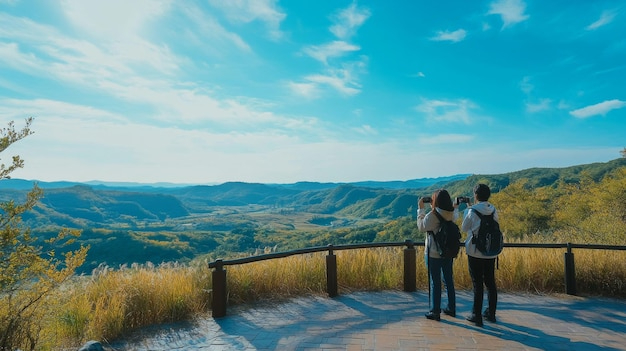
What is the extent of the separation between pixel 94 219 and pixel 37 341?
15559 centimetres

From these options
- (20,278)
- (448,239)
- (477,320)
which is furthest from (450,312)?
(20,278)

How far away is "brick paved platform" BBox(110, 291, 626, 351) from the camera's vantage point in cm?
378

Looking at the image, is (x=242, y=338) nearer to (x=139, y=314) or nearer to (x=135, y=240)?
(x=139, y=314)

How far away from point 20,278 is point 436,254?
4.42 metres

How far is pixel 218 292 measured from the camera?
4801mm

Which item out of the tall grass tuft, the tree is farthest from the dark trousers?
the tree

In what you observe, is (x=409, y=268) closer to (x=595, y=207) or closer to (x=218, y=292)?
(x=218, y=292)

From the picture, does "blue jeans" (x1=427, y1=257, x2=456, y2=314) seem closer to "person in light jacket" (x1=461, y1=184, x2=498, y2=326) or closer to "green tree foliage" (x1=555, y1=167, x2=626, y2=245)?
"person in light jacket" (x1=461, y1=184, x2=498, y2=326)

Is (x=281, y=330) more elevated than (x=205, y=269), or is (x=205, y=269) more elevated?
(x=205, y=269)

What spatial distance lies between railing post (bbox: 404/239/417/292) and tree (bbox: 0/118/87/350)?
461cm

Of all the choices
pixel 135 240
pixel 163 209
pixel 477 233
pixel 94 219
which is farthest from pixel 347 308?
pixel 163 209

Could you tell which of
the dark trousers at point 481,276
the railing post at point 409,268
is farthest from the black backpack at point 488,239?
the railing post at point 409,268

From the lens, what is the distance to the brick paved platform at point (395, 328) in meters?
3.78

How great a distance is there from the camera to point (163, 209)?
181375 millimetres
